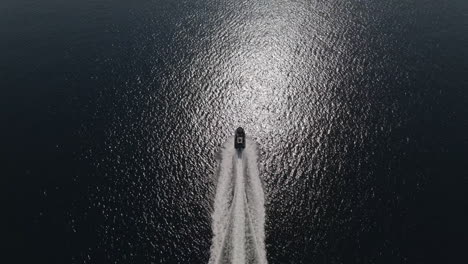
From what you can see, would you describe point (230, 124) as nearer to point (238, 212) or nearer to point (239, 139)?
point (239, 139)

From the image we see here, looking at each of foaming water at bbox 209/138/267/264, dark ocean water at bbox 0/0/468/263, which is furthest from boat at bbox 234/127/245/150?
dark ocean water at bbox 0/0/468/263

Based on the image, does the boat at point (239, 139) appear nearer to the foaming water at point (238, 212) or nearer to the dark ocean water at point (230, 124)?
the foaming water at point (238, 212)

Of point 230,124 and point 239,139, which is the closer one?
point 239,139

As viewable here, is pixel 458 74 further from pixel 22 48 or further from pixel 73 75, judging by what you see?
pixel 22 48

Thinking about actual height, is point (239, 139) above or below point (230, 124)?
below

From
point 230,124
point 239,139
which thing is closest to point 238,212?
point 239,139

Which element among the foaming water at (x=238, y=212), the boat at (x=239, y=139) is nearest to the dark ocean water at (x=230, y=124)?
the foaming water at (x=238, y=212)
